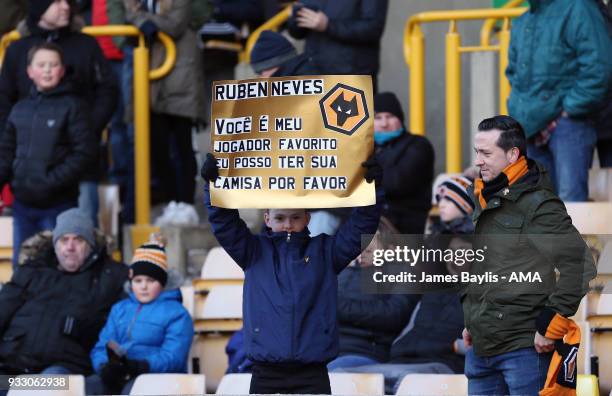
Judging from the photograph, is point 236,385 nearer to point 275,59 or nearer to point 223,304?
point 223,304

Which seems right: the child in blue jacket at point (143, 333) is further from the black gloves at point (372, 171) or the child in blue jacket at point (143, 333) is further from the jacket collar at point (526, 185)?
the jacket collar at point (526, 185)

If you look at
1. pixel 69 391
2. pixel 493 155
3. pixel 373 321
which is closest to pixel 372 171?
pixel 493 155

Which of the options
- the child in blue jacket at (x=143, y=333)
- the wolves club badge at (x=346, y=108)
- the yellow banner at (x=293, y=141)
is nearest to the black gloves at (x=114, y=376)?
the child in blue jacket at (x=143, y=333)

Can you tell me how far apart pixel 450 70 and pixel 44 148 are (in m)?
2.51

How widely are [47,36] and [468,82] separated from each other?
289 centimetres

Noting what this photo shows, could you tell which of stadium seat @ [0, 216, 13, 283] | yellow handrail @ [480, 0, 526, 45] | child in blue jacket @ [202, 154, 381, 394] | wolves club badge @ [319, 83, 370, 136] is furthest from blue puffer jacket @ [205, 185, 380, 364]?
yellow handrail @ [480, 0, 526, 45]

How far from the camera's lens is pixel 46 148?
340 inches

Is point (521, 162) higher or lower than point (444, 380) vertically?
higher

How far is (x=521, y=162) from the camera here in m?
5.73

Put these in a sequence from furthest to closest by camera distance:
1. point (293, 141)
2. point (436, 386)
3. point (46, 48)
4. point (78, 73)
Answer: point (78, 73) < point (46, 48) < point (436, 386) < point (293, 141)

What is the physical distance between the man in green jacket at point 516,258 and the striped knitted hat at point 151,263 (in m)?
2.21

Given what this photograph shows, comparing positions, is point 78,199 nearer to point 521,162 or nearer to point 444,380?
point 444,380

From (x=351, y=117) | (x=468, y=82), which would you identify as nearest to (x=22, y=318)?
(x=351, y=117)

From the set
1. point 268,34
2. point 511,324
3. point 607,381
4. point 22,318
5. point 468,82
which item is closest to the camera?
point 511,324
